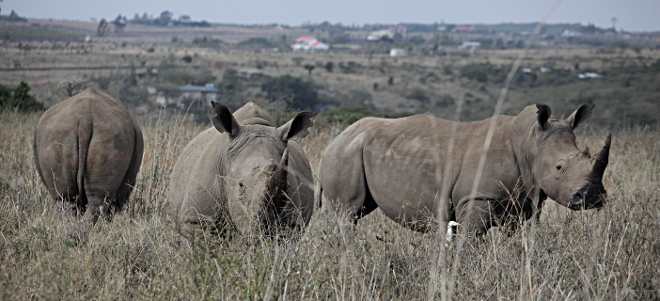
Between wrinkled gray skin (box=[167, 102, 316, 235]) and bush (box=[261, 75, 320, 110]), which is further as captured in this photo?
bush (box=[261, 75, 320, 110])

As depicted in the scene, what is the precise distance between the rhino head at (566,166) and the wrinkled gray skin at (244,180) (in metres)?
2.02

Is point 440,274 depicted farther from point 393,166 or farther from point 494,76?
point 494,76

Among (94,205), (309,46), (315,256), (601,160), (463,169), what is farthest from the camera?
(309,46)

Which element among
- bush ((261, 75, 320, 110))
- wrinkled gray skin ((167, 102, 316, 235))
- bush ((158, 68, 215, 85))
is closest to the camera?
wrinkled gray skin ((167, 102, 316, 235))

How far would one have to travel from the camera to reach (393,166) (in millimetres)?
6523

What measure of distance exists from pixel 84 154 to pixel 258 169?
104 inches

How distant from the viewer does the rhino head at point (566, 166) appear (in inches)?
219

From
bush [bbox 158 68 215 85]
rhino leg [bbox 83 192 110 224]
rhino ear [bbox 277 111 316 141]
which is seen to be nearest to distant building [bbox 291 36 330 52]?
bush [bbox 158 68 215 85]

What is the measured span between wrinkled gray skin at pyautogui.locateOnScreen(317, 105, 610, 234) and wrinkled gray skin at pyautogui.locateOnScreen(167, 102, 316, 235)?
3.43 feet

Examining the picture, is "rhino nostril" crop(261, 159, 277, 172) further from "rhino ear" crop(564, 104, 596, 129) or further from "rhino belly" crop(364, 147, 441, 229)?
"rhino ear" crop(564, 104, 596, 129)

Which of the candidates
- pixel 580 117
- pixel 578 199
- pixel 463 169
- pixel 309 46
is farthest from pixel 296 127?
pixel 309 46

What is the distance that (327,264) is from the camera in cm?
472

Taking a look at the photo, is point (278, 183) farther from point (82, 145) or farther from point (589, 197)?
point (82, 145)

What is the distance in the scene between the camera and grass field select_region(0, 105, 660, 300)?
4.20m
